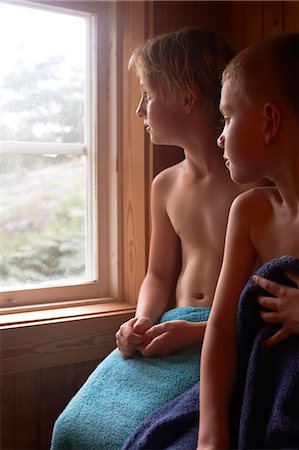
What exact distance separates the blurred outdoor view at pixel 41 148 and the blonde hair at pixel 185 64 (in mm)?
379

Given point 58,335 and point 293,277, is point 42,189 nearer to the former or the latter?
point 58,335

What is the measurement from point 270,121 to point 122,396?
2.02 feet

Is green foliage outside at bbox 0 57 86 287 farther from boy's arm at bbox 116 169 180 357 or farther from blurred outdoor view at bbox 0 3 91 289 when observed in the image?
boy's arm at bbox 116 169 180 357

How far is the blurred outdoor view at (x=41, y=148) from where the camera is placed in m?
1.57

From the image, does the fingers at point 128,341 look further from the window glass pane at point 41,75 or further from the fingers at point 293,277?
the window glass pane at point 41,75

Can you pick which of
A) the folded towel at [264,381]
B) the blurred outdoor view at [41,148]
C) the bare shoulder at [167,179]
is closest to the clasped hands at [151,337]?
the folded towel at [264,381]

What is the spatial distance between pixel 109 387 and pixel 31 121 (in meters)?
0.79

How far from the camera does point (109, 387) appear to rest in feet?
3.93

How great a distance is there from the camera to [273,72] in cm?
99

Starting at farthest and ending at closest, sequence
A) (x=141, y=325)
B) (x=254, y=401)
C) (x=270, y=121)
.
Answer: (x=141, y=325), (x=270, y=121), (x=254, y=401)

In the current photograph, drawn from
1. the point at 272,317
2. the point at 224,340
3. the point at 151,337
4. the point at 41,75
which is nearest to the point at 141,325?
the point at 151,337

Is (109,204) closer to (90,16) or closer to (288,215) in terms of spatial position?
(90,16)

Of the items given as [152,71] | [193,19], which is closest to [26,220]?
[152,71]

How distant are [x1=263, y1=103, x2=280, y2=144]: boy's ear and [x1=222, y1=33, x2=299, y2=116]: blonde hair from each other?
2cm
